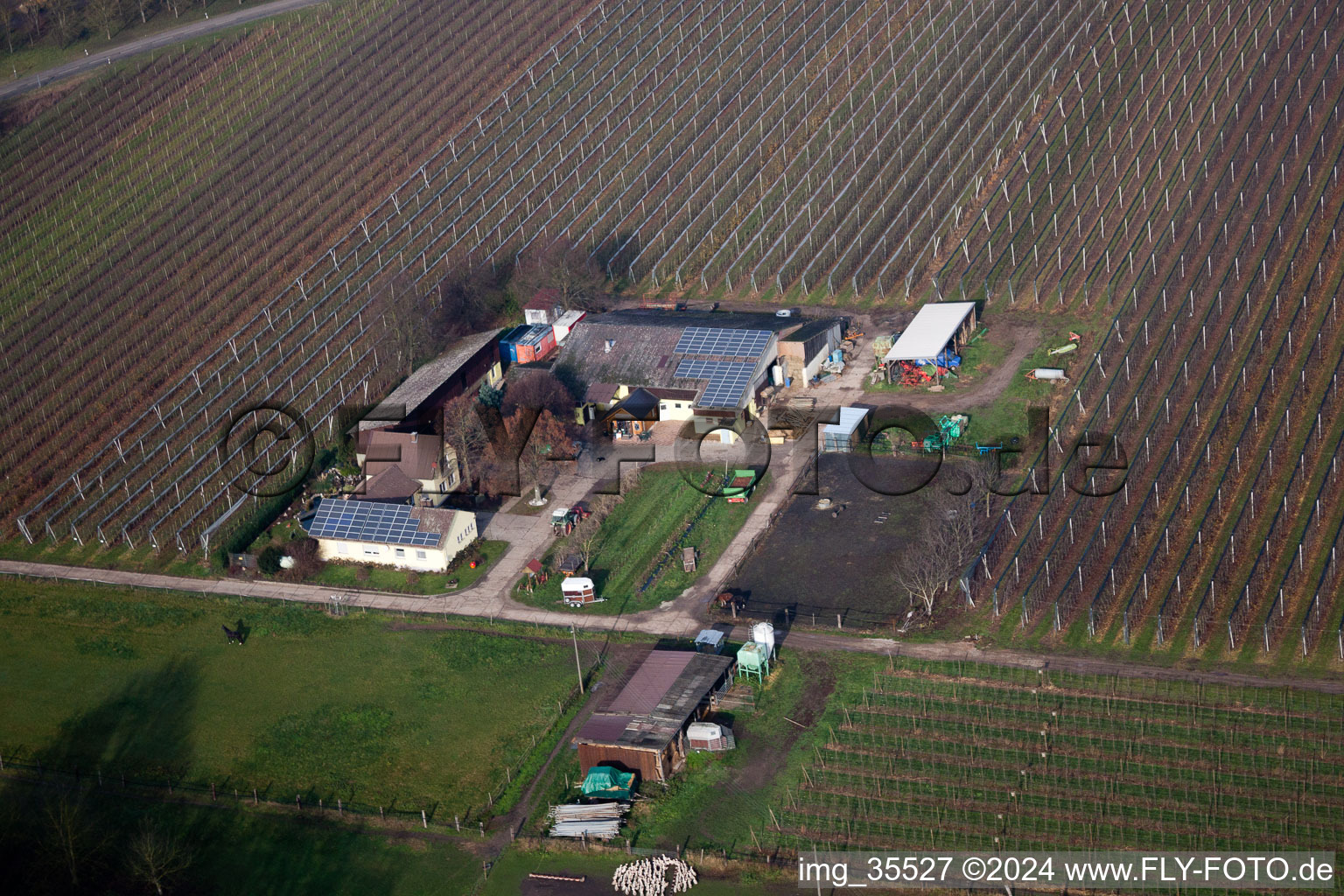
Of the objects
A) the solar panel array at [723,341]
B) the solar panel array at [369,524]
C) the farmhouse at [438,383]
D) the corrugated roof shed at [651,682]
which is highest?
the solar panel array at [723,341]

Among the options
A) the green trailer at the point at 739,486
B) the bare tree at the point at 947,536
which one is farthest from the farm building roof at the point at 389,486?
the bare tree at the point at 947,536

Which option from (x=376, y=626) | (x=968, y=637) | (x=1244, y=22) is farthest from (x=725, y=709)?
(x=1244, y=22)

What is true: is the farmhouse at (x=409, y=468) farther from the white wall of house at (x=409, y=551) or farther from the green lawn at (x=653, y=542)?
the green lawn at (x=653, y=542)

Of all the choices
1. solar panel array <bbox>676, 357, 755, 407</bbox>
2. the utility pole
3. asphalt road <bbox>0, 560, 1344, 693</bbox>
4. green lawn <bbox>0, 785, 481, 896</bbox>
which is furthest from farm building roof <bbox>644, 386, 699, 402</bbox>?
green lawn <bbox>0, 785, 481, 896</bbox>

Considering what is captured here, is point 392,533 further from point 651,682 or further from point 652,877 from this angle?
point 652,877

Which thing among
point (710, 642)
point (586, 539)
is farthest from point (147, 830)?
point (586, 539)

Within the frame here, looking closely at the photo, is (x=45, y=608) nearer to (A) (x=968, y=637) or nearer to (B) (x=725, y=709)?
(B) (x=725, y=709)

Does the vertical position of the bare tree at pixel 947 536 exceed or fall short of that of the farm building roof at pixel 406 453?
it falls short
